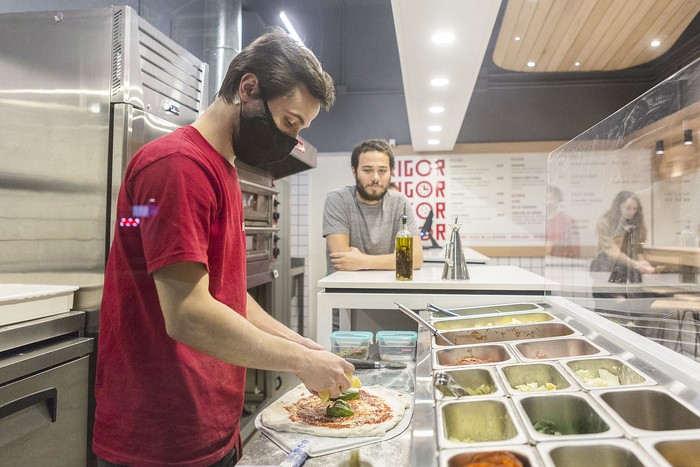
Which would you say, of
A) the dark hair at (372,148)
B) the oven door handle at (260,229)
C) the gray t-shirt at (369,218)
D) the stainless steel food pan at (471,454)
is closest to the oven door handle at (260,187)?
the oven door handle at (260,229)

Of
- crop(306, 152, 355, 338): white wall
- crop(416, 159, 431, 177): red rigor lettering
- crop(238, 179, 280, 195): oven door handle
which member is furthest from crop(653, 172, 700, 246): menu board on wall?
crop(306, 152, 355, 338): white wall

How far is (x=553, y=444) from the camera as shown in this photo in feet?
2.65

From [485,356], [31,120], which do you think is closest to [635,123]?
[485,356]

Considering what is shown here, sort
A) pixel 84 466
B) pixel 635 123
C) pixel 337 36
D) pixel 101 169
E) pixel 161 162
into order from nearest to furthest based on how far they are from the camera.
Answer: pixel 161 162 → pixel 635 123 → pixel 84 466 → pixel 101 169 → pixel 337 36

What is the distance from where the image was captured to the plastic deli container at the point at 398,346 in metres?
1.72

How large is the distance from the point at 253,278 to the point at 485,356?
2.13m

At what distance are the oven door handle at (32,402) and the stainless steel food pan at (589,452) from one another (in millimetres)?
1431

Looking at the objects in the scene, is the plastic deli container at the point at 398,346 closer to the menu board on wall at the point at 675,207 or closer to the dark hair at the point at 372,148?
the menu board on wall at the point at 675,207

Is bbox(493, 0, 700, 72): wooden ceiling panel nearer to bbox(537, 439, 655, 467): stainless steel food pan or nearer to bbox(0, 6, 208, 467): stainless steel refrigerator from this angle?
bbox(0, 6, 208, 467): stainless steel refrigerator

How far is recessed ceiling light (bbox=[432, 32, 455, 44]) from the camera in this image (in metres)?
2.50

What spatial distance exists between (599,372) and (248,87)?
1.17 metres

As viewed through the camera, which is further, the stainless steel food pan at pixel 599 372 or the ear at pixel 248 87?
the ear at pixel 248 87

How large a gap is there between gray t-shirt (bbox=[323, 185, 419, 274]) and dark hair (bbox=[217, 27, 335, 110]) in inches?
73.0

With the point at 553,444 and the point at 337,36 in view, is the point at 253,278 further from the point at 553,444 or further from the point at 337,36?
the point at 337,36
